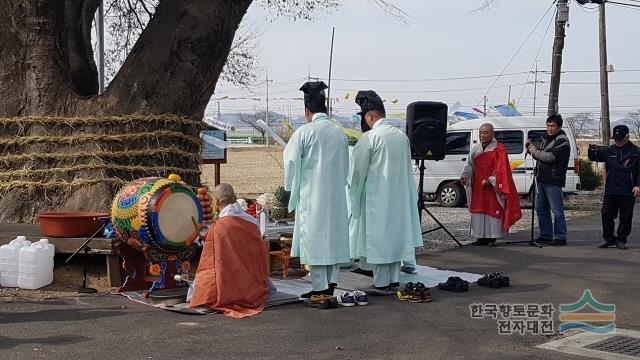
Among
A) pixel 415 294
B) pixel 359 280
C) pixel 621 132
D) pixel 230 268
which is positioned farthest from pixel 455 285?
pixel 621 132

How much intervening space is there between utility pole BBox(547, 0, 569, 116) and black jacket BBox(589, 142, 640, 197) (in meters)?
7.12

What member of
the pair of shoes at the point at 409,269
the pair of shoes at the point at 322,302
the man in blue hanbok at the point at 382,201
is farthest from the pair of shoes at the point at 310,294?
the pair of shoes at the point at 409,269

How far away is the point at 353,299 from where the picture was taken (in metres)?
6.88

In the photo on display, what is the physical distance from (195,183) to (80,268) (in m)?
1.72

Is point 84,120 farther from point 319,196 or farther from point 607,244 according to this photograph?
point 607,244

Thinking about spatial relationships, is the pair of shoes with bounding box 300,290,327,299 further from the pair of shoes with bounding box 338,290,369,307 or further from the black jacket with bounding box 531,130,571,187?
the black jacket with bounding box 531,130,571,187

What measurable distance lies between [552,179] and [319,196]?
5.21 metres

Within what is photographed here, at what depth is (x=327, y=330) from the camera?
5.92m

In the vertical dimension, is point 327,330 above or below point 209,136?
below

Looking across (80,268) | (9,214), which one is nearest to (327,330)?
(80,268)

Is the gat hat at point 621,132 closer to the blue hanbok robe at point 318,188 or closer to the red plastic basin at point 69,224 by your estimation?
the blue hanbok robe at point 318,188

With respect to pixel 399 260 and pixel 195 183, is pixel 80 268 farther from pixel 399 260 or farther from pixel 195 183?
pixel 399 260

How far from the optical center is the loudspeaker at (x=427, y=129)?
10953 millimetres

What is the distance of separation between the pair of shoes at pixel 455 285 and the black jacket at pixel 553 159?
3.85m
